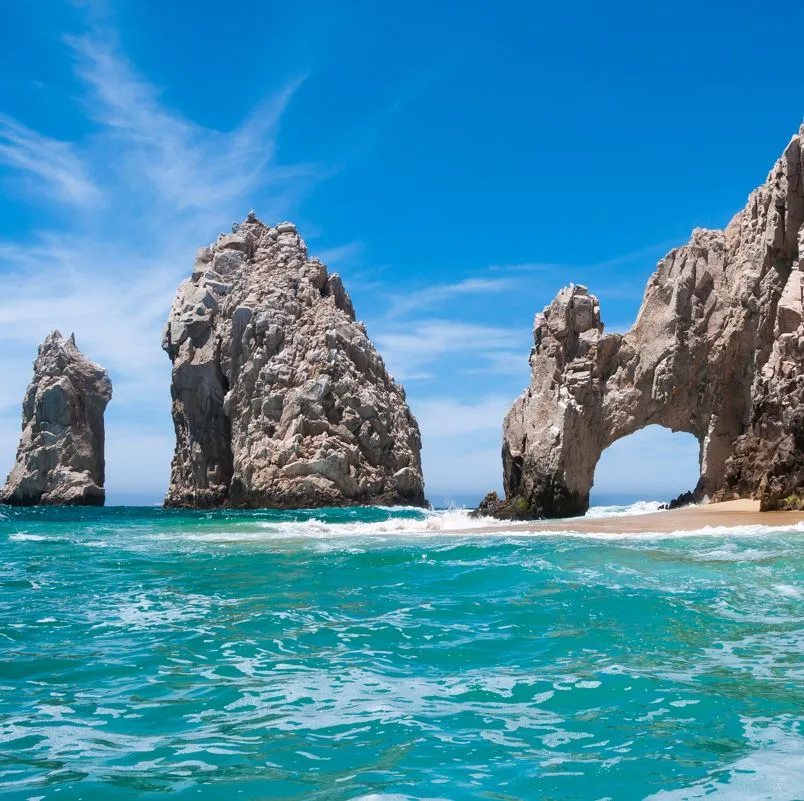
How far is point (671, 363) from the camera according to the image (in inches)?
1356

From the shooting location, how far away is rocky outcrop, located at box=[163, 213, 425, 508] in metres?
70.7

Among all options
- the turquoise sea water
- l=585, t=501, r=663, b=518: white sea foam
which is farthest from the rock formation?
the turquoise sea water

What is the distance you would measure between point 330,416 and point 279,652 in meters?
64.7

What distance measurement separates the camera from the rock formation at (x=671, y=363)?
31.5 m

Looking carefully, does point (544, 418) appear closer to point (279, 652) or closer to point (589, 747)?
point (279, 652)

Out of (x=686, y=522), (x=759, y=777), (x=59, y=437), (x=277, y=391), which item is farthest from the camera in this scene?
(x=59, y=437)

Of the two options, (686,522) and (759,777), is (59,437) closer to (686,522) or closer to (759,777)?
(686,522)

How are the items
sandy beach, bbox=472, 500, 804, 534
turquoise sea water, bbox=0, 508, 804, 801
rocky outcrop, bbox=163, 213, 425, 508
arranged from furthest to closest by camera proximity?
rocky outcrop, bbox=163, 213, 425, 508 → sandy beach, bbox=472, 500, 804, 534 → turquoise sea water, bbox=0, 508, 804, 801

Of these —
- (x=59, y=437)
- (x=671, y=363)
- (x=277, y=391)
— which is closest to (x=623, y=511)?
(x=671, y=363)

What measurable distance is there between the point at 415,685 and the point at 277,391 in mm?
67481

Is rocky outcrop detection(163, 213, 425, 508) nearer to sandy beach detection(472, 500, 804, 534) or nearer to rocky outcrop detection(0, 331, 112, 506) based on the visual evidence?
rocky outcrop detection(0, 331, 112, 506)

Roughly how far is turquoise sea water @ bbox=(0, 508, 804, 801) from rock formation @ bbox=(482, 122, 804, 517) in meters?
20.4

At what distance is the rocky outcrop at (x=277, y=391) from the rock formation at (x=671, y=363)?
116 ft

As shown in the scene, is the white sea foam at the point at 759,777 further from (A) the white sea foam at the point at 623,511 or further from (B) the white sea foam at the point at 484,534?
(A) the white sea foam at the point at 623,511
